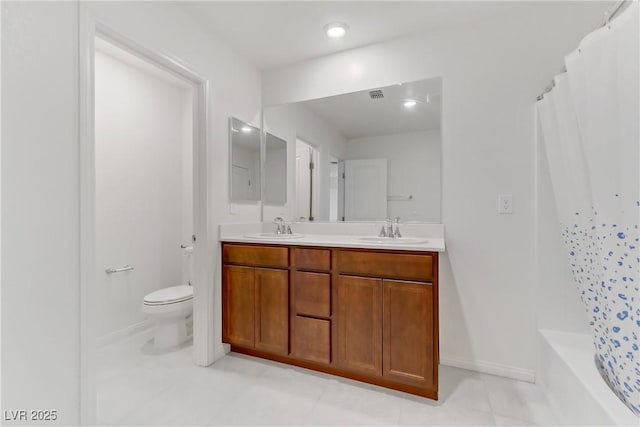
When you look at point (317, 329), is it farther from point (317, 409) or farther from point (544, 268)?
point (544, 268)

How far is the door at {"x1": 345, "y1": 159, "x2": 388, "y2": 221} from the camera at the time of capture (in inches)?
91.0

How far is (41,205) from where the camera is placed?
1190 millimetres

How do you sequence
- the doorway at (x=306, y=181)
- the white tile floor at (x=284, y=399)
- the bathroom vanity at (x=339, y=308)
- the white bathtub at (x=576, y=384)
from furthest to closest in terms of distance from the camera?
1. the doorway at (x=306, y=181)
2. the bathroom vanity at (x=339, y=308)
3. the white tile floor at (x=284, y=399)
4. the white bathtub at (x=576, y=384)

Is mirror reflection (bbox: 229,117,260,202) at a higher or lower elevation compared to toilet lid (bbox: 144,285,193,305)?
higher

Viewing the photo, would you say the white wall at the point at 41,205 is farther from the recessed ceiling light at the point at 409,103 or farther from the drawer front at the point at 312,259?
the recessed ceiling light at the point at 409,103

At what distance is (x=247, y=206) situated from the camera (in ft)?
8.13

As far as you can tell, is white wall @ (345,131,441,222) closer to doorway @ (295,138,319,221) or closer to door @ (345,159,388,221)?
door @ (345,159,388,221)

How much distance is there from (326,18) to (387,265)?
5.34ft

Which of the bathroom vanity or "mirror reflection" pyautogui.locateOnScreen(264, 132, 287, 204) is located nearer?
the bathroom vanity

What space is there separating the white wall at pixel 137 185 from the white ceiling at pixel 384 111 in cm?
145

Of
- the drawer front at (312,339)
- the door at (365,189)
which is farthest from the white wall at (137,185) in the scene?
the door at (365,189)

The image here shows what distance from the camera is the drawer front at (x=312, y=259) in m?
1.82

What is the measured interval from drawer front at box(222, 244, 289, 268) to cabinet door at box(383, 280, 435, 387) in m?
0.68

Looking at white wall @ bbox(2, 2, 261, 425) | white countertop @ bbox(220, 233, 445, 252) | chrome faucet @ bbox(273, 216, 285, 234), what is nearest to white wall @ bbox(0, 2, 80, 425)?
white wall @ bbox(2, 2, 261, 425)
